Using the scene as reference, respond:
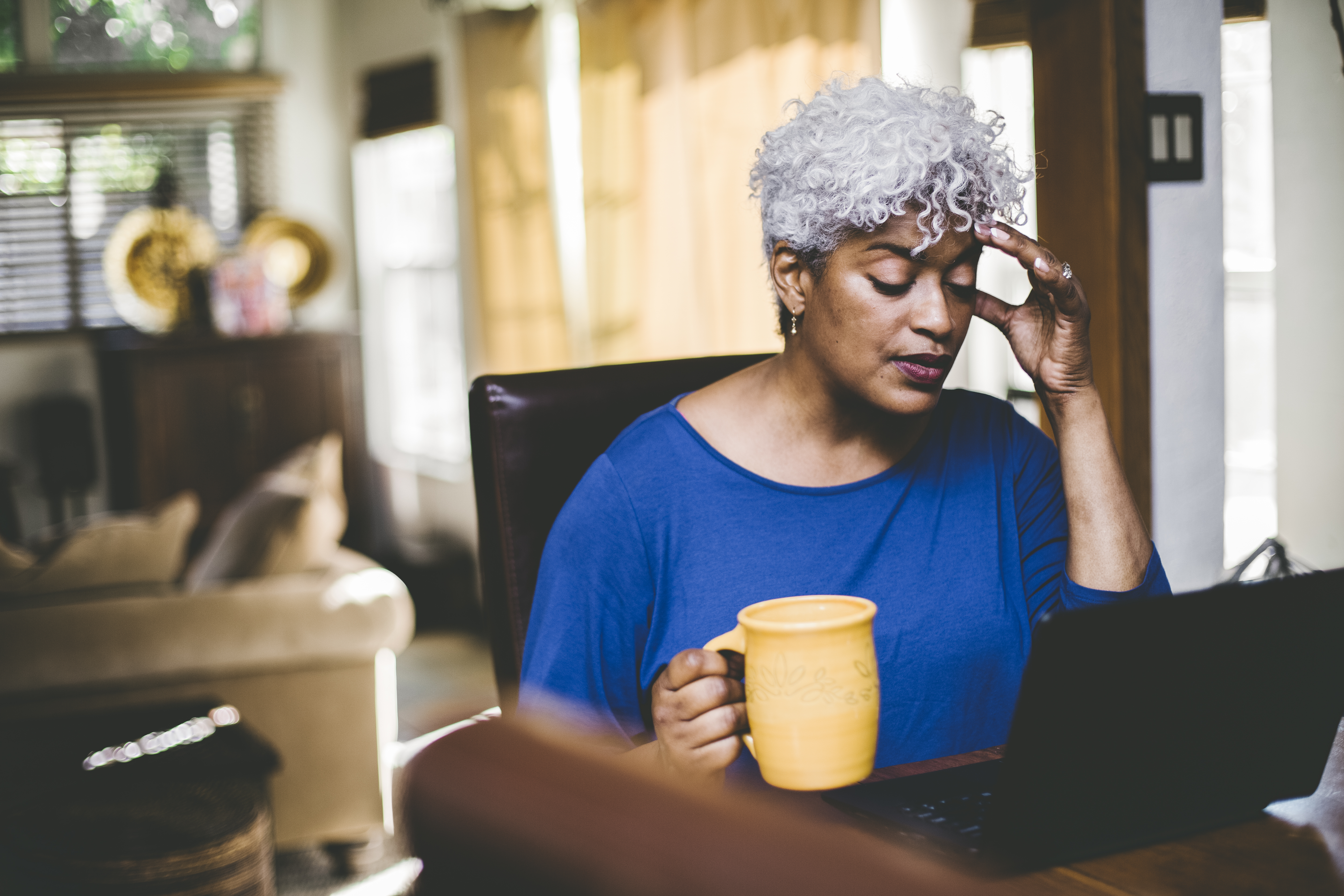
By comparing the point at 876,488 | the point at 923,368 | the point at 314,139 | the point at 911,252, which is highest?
the point at 314,139

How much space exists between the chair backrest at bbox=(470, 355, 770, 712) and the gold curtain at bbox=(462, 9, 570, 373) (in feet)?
8.64

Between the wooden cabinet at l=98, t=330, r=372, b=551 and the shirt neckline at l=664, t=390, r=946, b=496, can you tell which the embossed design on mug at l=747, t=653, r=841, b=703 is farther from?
the wooden cabinet at l=98, t=330, r=372, b=551

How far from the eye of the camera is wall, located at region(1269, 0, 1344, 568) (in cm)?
160

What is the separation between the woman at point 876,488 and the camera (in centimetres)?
109

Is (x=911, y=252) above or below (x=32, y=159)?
below

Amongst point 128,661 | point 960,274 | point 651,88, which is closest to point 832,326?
point 960,274

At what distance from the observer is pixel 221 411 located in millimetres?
4793

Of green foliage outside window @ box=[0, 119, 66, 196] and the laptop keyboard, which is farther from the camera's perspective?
green foliage outside window @ box=[0, 119, 66, 196]

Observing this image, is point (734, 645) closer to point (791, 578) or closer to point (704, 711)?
point (704, 711)

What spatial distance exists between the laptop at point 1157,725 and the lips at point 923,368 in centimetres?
44

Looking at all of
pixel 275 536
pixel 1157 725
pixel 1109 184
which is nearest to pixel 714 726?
pixel 1157 725

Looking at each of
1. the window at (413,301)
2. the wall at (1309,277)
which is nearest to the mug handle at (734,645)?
the wall at (1309,277)

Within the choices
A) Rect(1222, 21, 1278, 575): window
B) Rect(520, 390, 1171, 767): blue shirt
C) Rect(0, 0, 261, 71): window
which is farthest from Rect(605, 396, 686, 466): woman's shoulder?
Rect(0, 0, 261, 71): window

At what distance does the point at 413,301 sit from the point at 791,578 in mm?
4457
